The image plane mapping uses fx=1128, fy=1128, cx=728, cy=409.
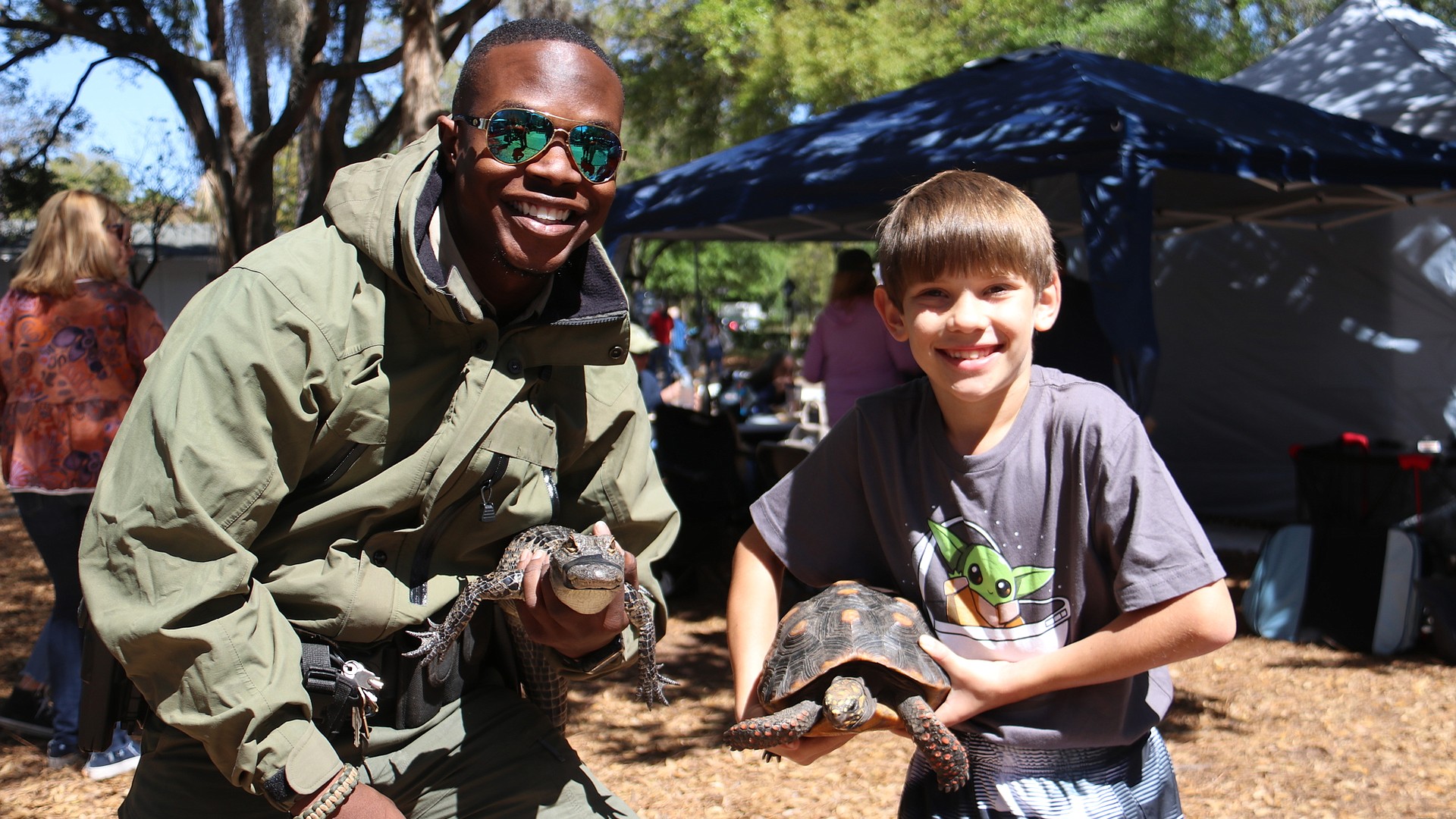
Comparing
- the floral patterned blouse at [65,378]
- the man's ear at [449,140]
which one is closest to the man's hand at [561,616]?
the man's ear at [449,140]

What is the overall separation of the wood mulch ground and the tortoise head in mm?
2732

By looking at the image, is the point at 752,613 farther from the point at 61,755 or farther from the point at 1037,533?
the point at 61,755

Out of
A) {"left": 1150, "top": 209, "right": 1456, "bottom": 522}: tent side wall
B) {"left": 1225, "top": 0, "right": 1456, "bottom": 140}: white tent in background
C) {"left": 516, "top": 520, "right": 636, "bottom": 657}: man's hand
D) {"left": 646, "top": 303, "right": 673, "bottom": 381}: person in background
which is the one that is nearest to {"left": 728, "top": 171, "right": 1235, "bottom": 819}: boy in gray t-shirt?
{"left": 516, "top": 520, "right": 636, "bottom": 657}: man's hand

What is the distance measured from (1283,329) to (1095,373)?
183 inches

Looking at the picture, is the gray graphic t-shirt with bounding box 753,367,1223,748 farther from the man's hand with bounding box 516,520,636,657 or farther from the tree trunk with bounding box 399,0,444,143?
the tree trunk with bounding box 399,0,444,143

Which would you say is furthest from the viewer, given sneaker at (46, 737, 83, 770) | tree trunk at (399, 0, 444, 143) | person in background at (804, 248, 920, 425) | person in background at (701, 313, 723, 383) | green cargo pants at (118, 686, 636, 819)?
person in background at (701, 313, 723, 383)

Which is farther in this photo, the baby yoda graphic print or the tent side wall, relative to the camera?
the tent side wall

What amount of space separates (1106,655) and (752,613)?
27.3 inches

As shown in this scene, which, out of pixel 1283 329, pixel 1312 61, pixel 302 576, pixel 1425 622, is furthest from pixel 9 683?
pixel 1312 61

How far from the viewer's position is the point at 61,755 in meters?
4.78

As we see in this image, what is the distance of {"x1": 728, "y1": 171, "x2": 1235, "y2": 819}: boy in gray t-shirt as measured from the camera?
6.16 ft

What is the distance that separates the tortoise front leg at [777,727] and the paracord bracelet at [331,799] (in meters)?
0.63

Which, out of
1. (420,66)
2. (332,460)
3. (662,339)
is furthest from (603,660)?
(662,339)

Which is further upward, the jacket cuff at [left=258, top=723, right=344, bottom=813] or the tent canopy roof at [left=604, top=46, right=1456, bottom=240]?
the tent canopy roof at [left=604, top=46, right=1456, bottom=240]
